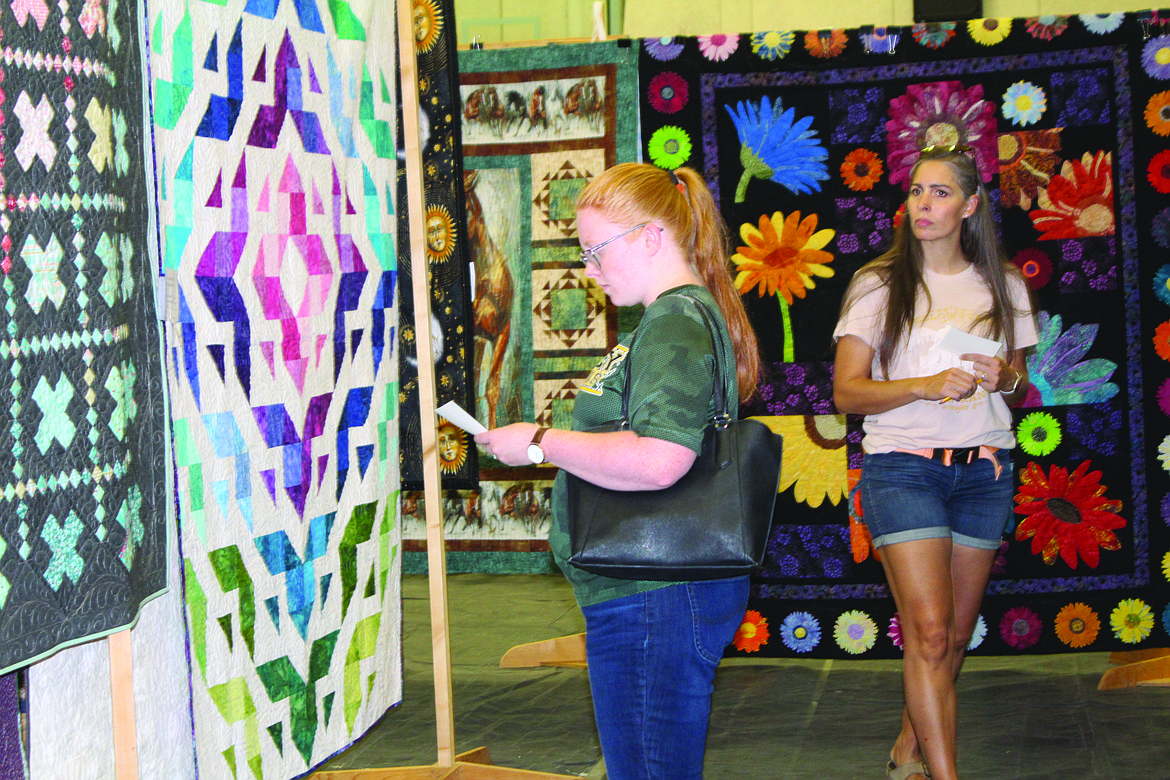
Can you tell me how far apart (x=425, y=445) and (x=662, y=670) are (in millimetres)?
1043

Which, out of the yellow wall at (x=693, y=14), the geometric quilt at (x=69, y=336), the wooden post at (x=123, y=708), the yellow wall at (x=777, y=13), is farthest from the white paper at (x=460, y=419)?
the yellow wall at (x=777, y=13)

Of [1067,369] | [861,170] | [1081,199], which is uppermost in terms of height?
[861,170]

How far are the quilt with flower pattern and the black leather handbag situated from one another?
220 cm

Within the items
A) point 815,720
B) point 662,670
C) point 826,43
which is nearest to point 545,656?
point 815,720

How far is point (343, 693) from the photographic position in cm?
207

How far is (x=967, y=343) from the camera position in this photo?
2.16 metres

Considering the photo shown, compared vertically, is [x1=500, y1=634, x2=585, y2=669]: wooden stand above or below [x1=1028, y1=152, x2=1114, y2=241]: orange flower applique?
below

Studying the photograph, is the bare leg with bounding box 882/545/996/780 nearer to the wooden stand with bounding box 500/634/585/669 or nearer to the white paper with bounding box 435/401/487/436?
the white paper with bounding box 435/401/487/436

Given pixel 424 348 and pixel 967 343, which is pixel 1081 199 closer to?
pixel 967 343

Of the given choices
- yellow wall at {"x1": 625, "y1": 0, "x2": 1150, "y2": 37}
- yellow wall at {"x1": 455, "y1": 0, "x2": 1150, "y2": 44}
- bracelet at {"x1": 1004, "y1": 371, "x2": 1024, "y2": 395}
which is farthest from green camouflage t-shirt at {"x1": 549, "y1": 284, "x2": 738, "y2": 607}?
yellow wall at {"x1": 625, "y1": 0, "x2": 1150, "y2": 37}

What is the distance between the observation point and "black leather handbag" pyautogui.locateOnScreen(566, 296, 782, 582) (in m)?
1.27

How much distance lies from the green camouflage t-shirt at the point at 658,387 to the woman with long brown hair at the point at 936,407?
3.15 ft

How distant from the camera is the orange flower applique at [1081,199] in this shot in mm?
3336

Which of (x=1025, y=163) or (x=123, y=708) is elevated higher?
(x=1025, y=163)
